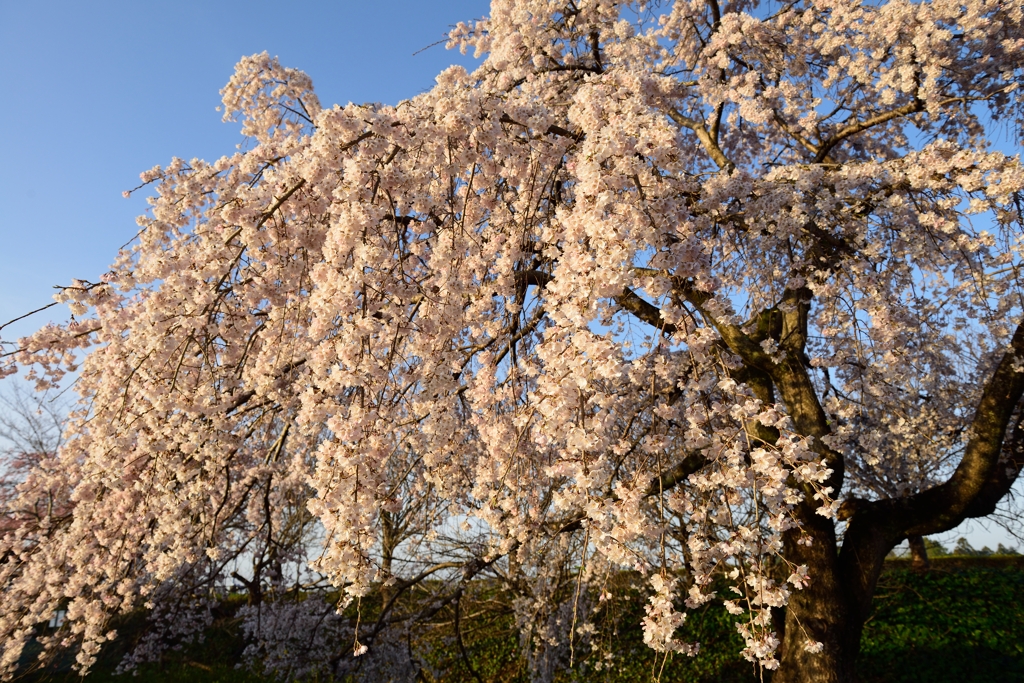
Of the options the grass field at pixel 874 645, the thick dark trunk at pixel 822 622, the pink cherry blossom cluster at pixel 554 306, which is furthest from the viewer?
the grass field at pixel 874 645

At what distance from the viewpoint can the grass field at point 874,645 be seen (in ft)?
26.0

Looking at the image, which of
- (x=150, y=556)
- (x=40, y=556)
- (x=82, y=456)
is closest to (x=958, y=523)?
(x=150, y=556)

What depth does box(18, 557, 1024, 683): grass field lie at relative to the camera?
7.93 meters

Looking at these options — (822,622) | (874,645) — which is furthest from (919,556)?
(822,622)

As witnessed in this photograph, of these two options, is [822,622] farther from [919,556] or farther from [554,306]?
[919,556]

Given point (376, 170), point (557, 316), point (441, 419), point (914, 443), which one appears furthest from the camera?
point (914, 443)

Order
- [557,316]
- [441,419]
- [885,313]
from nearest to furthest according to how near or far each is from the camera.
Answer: [557,316], [441,419], [885,313]

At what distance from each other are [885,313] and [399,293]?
13.2 feet

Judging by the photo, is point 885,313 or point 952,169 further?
point 885,313

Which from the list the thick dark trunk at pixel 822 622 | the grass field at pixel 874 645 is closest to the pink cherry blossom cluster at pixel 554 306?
the thick dark trunk at pixel 822 622

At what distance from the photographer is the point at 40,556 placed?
18.5 ft

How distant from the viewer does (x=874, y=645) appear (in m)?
8.49

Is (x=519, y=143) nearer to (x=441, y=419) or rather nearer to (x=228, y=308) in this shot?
(x=441, y=419)

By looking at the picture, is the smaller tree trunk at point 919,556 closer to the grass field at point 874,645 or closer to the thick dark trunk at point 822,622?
the grass field at point 874,645
